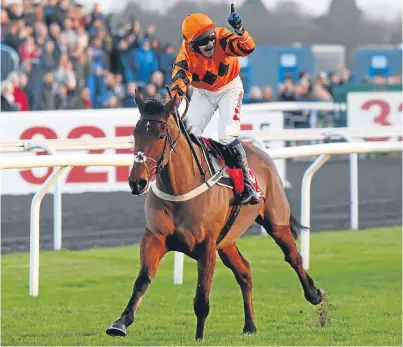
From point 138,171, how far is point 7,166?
1638 mm

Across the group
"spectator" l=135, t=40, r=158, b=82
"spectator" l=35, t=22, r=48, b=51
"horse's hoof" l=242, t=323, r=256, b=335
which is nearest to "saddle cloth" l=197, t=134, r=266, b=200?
"horse's hoof" l=242, t=323, r=256, b=335

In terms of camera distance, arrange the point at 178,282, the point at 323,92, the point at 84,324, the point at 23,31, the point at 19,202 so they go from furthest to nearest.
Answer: the point at 323,92, the point at 23,31, the point at 19,202, the point at 178,282, the point at 84,324

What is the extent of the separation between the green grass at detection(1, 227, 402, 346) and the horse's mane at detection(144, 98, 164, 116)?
131 cm

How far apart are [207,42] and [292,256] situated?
5.11 ft

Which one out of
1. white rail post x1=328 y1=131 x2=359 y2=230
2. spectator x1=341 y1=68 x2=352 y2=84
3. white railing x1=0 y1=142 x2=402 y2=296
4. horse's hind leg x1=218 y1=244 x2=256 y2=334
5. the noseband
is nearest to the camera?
the noseband

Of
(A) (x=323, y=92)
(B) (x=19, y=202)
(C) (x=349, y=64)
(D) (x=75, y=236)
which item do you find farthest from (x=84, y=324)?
(C) (x=349, y=64)

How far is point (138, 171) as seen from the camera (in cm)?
646

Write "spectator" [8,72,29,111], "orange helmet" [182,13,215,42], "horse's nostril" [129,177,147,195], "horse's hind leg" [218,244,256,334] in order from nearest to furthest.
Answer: "horse's nostril" [129,177,147,195]
"orange helmet" [182,13,215,42]
"horse's hind leg" [218,244,256,334]
"spectator" [8,72,29,111]

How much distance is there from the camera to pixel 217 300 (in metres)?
8.78

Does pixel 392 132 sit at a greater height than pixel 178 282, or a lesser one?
greater

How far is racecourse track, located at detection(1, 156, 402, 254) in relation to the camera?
12.0 m

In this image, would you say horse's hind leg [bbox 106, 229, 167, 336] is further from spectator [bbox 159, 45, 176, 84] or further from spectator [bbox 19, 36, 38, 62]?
spectator [bbox 159, 45, 176, 84]

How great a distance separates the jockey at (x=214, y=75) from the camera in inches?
287

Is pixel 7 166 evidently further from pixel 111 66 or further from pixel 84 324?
pixel 111 66
